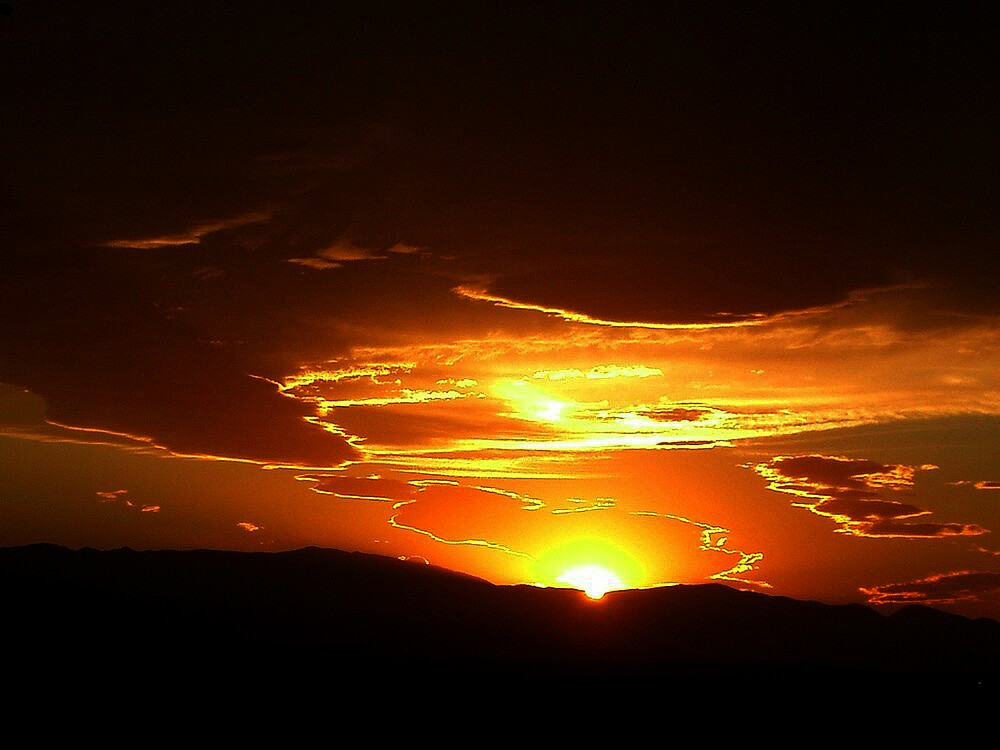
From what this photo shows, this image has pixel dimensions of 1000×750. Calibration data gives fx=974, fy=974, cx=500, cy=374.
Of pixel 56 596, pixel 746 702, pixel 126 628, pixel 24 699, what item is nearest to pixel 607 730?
pixel 746 702

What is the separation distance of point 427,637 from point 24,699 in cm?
14012

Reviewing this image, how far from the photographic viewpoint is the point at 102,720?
53562mm

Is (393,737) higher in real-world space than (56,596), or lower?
lower

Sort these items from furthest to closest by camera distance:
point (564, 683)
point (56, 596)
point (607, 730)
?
point (56, 596), point (564, 683), point (607, 730)

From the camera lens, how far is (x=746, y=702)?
73188 mm

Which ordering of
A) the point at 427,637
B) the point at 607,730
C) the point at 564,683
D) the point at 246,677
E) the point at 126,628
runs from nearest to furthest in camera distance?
the point at 607,730, the point at 246,677, the point at 564,683, the point at 126,628, the point at 427,637

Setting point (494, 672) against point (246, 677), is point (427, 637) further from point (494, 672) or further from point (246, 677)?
point (246, 677)

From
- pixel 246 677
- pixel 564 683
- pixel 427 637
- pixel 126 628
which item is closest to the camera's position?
pixel 246 677

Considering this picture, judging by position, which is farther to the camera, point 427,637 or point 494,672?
point 427,637

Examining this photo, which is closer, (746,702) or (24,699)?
(24,699)

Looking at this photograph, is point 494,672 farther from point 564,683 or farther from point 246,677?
point 246,677

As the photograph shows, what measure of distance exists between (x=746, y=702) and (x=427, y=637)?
125579mm

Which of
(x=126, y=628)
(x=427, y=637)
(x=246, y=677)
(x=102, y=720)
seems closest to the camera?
(x=102, y=720)

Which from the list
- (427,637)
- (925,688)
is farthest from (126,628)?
(427,637)
